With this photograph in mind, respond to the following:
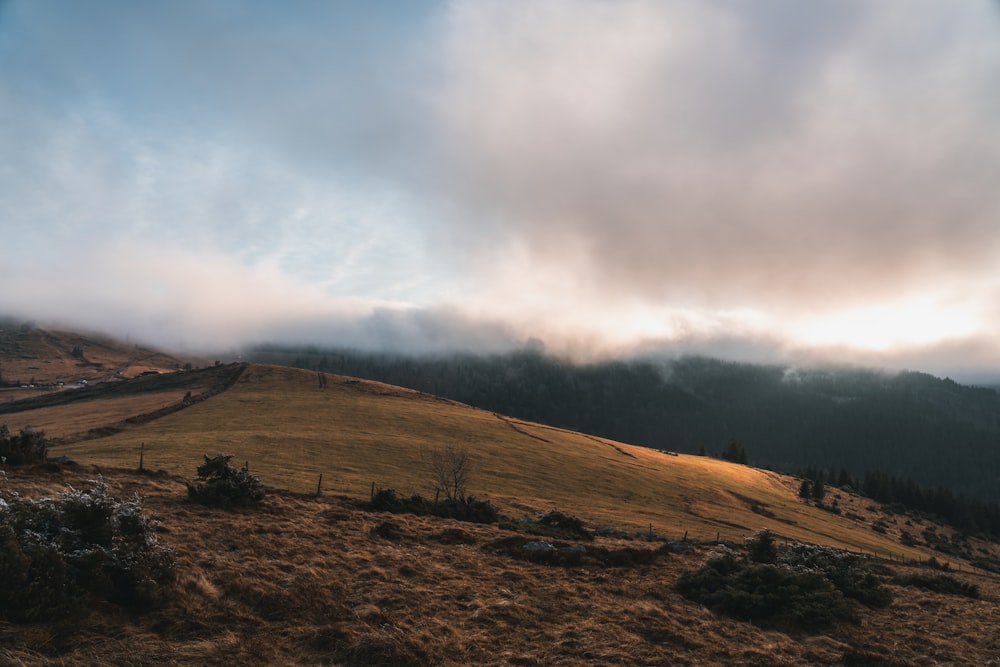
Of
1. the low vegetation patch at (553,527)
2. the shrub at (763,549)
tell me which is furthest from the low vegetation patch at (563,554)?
the shrub at (763,549)

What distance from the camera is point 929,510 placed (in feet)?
507

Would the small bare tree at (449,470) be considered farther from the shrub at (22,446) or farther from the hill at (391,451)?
the shrub at (22,446)

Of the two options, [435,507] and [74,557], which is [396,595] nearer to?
[74,557]

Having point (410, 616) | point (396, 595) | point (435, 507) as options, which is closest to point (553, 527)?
point (435, 507)

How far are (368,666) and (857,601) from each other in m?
26.3

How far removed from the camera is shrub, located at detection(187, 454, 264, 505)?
27.7 meters

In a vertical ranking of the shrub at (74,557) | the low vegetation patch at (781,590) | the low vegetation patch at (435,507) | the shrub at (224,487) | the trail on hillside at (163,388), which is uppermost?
the shrub at (74,557)

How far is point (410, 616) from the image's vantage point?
16.1 meters

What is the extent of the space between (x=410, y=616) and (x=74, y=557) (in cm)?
995

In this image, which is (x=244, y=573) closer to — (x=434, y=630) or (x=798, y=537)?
(x=434, y=630)

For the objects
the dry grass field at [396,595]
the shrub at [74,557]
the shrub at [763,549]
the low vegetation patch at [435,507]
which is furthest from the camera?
the low vegetation patch at [435,507]

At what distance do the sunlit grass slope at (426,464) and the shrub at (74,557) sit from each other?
2540 centimetres

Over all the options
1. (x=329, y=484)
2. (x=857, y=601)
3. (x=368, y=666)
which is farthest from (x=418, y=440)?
(x=368, y=666)

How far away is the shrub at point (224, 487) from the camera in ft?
90.8
